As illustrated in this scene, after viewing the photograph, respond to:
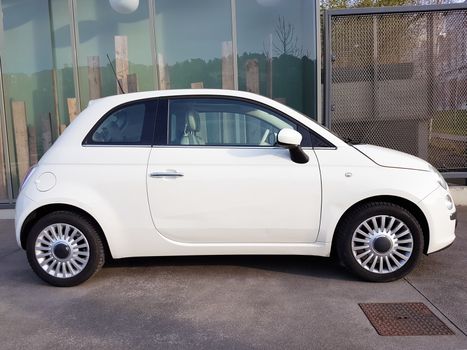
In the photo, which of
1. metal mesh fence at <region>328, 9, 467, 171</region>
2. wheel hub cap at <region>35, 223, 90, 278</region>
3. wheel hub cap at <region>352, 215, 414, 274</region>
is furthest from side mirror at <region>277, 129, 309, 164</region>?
metal mesh fence at <region>328, 9, 467, 171</region>

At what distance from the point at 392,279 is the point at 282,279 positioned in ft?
3.16

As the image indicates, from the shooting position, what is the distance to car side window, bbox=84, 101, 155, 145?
4137 millimetres

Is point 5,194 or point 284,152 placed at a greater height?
point 284,152

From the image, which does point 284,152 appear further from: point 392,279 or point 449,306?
point 449,306

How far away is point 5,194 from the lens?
7672 millimetres

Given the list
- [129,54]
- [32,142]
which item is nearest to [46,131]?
[32,142]

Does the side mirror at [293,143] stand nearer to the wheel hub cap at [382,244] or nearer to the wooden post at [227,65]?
the wheel hub cap at [382,244]

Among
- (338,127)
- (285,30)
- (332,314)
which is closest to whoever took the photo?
(332,314)

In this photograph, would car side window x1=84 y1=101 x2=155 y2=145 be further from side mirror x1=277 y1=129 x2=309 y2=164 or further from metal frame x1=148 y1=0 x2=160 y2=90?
metal frame x1=148 y1=0 x2=160 y2=90

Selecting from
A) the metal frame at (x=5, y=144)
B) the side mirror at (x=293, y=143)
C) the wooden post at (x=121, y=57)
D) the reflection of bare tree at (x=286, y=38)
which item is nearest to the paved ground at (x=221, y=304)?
the side mirror at (x=293, y=143)

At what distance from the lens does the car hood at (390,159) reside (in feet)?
13.2

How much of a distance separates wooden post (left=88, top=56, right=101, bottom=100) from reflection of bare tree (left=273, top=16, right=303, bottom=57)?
3029 millimetres

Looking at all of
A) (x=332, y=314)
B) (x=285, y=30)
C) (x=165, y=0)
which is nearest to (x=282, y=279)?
(x=332, y=314)

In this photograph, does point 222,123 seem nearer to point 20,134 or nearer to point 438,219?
point 438,219
